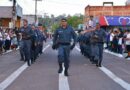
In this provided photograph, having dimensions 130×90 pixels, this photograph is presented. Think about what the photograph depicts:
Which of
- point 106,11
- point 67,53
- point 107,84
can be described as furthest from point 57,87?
point 106,11

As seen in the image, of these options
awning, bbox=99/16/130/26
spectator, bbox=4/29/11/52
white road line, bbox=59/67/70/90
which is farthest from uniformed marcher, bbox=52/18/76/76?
awning, bbox=99/16/130/26

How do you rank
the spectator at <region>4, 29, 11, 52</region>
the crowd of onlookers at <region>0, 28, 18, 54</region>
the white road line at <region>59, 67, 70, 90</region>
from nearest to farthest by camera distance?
the white road line at <region>59, 67, 70, 90</region>, the crowd of onlookers at <region>0, 28, 18, 54</region>, the spectator at <region>4, 29, 11, 52</region>

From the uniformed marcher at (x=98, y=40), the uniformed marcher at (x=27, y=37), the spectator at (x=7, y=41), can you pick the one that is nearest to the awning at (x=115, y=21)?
the spectator at (x=7, y=41)

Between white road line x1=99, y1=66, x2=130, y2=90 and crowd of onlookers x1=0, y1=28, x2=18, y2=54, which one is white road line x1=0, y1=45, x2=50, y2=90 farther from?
crowd of onlookers x1=0, y1=28, x2=18, y2=54

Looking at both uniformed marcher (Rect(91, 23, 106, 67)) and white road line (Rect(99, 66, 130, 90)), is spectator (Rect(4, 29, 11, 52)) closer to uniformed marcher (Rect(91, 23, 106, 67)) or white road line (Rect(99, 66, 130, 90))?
uniformed marcher (Rect(91, 23, 106, 67))

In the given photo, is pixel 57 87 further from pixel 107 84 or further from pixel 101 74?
pixel 101 74

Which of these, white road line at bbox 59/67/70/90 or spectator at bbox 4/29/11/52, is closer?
white road line at bbox 59/67/70/90

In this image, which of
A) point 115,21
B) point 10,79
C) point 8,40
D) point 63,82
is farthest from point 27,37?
point 115,21

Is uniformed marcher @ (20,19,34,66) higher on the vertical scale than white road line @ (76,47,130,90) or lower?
higher

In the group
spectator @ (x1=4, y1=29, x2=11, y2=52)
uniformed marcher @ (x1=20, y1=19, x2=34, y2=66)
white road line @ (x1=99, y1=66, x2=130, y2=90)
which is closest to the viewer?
white road line @ (x1=99, y1=66, x2=130, y2=90)

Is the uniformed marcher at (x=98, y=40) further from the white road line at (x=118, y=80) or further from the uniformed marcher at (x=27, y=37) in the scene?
the white road line at (x=118, y=80)

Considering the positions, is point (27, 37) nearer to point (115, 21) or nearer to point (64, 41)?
point (64, 41)

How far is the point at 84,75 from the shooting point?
58.6 ft

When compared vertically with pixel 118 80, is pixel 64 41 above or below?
above
